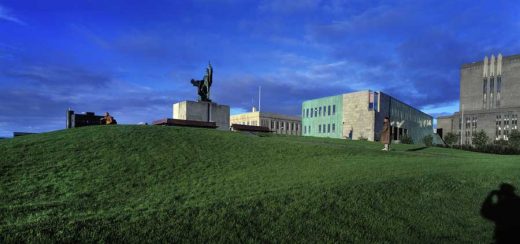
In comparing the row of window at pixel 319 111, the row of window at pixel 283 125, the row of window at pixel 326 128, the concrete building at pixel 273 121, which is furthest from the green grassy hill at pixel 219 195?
the row of window at pixel 283 125

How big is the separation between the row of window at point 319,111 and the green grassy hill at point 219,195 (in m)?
77.5

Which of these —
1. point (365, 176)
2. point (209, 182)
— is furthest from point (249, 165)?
point (365, 176)

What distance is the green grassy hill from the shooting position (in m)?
6.39

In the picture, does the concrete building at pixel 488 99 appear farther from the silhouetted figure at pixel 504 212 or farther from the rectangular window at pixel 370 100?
the silhouetted figure at pixel 504 212

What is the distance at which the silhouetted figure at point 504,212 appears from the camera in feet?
24.6

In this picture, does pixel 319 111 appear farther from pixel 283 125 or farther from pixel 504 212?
pixel 504 212

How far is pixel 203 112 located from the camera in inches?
1284

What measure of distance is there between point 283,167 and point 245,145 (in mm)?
4679

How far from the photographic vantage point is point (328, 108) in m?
93.8

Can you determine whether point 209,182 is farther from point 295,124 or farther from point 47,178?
point 295,124

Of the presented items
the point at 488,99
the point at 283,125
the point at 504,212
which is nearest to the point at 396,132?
the point at 283,125

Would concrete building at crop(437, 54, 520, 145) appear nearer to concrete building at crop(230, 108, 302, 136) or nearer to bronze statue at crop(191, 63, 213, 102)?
concrete building at crop(230, 108, 302, 136)

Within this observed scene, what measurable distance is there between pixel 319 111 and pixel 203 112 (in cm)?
6735

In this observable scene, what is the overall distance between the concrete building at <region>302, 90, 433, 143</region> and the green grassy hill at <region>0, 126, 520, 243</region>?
6034 cm
